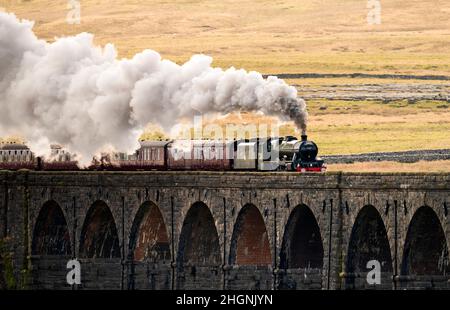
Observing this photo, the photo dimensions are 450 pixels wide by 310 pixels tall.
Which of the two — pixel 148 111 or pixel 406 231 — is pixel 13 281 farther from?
pixel 406 231

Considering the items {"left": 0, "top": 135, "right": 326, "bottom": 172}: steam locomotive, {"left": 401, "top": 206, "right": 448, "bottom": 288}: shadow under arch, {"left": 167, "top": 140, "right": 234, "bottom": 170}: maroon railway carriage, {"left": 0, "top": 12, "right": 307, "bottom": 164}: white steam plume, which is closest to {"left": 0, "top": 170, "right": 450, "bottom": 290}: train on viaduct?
{"left": 401, "top": 206, "right": 448, "bottom": 288}: shadow under arch

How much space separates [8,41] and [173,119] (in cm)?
1226

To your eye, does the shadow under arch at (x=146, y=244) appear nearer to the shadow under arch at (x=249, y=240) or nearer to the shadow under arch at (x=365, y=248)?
the shadow under arch at (x=249, y=240)

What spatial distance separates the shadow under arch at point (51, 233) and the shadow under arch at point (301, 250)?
20122 mm

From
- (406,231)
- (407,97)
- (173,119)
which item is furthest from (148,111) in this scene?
(407,97)

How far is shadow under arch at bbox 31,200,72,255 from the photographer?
102 m

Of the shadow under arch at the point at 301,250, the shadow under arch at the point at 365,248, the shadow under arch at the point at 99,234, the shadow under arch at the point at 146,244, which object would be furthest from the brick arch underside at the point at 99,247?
the shadow under arch at the point at 365,248

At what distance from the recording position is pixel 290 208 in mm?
83375

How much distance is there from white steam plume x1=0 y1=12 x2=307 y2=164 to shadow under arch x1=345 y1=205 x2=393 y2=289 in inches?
433

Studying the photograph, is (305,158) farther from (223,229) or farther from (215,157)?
(215,157)

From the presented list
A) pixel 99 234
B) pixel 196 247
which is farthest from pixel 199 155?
pixel 99 234

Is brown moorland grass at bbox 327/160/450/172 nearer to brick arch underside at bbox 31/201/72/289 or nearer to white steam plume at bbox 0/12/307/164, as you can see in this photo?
white steam plume at bbox 0/12/307/164

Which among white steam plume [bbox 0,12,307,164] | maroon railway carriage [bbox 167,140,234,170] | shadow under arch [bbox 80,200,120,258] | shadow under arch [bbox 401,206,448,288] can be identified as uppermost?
white steam plume [bbox 0,12,307,164]

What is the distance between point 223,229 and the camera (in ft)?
289
